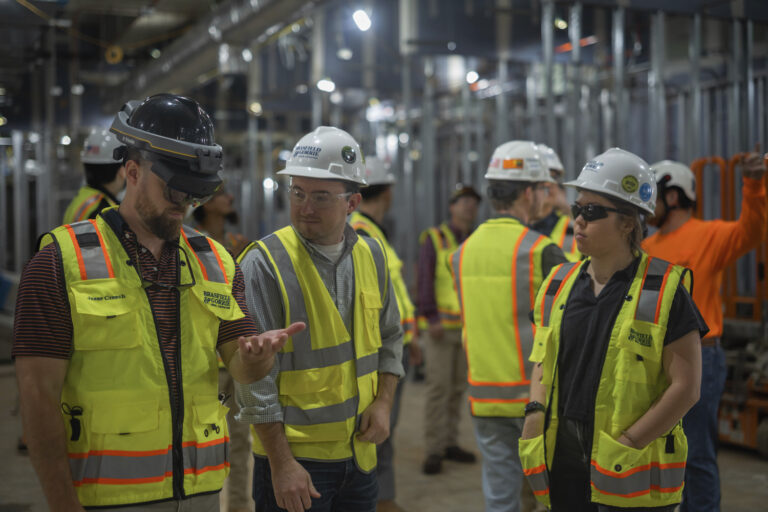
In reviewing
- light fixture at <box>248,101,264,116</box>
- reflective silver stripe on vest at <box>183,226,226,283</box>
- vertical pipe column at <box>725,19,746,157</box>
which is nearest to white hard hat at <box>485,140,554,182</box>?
reflective silver stripe on vest at <box>183,226,226,283</box>

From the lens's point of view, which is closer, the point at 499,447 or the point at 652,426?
the point at 652,426

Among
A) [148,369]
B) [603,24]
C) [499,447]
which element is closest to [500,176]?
[499,447]

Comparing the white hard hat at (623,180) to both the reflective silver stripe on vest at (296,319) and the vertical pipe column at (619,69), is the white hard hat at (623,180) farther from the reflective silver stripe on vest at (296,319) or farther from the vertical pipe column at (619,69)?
the vertical pipe column at (619,69)

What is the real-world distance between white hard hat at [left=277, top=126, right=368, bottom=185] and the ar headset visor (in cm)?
67

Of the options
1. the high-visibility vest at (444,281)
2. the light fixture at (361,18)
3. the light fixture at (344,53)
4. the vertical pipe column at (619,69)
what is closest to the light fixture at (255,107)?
the light fixture at (344,53)

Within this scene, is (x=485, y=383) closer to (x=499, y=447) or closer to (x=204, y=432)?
(x=499, y=447)

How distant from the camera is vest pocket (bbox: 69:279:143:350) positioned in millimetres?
1888

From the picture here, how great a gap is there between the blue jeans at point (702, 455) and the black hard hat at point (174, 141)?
2.83 m

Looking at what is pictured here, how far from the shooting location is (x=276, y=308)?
2.58 meters

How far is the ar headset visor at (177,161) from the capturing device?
2.00 metres

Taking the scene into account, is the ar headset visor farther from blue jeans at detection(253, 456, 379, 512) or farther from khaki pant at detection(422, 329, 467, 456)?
khaki pant at detection(422, 329, 467, 456)

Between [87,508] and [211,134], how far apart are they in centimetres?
98

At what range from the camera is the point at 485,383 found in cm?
380

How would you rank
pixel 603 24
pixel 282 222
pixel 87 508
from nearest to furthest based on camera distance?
pixel 87 508, pixel 603 24, pixel 282 222
